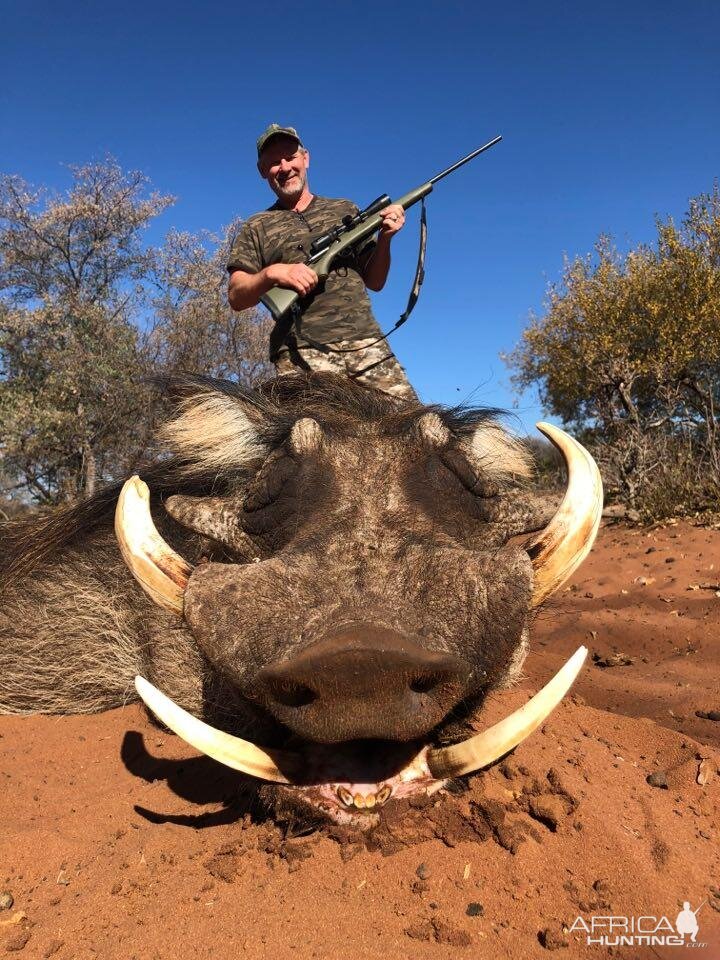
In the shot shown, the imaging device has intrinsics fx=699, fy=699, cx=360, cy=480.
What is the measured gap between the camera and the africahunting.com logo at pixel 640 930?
1456 millimetres

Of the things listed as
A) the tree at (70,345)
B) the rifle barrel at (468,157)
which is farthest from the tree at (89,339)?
the rifle barrel at (468,157)

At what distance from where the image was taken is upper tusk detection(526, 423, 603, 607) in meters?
1.83

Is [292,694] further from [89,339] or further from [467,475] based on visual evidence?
[89,339]

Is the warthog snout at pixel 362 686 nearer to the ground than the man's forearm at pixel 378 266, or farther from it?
nearer to the ground

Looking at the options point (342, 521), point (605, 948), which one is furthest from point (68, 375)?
point (605, 948)

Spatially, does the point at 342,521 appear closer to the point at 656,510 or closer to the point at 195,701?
the point at 195,701

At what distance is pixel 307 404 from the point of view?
2824 millimetres

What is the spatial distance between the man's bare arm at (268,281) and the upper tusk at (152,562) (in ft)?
6.54

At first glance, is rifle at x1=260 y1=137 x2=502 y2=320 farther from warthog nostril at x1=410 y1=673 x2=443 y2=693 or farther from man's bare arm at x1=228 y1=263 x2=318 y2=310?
warthog nostril at x1=410 y1=673 x2=443 y2=693

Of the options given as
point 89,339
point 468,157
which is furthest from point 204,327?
point 468,157

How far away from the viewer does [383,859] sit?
163cm

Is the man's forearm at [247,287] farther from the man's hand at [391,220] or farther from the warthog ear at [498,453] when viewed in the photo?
the warthog ear at [498,453]

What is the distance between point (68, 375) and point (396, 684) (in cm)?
1097

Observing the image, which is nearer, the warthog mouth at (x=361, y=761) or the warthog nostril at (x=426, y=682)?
the warthog nostril at (x=426, y=682)
